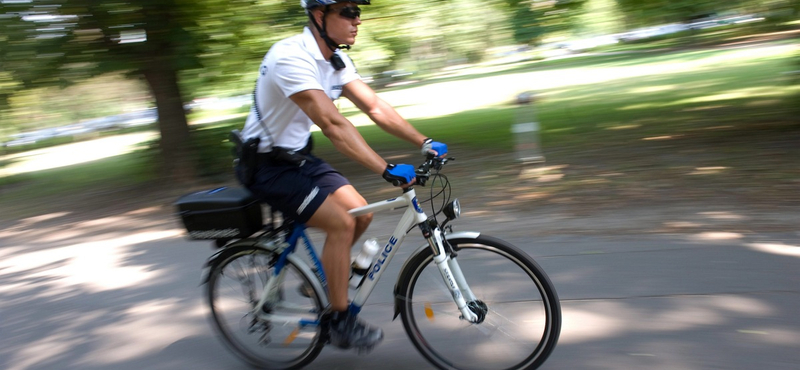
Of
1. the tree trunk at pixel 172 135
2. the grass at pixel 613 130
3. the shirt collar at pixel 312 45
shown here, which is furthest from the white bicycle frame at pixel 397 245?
the tree trunk at pixel 172 135

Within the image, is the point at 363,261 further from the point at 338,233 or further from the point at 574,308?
the point at 574,308

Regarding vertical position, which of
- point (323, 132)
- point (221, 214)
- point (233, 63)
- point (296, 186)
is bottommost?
point (233, 63)

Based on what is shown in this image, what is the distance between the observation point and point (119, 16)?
8172 millimetres

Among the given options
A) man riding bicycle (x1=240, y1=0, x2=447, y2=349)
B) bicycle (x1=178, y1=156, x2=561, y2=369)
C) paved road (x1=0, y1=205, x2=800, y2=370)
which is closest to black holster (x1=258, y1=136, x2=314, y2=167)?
man riding bicycle (x1=240, y1=0, x2=447, y2=349)

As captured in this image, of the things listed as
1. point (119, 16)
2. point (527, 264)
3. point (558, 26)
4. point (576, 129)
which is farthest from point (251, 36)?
point (527, 264)

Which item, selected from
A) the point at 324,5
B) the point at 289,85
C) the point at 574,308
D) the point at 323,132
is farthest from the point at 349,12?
the point at 574,308

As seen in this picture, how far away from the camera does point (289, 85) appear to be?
3.13 meters

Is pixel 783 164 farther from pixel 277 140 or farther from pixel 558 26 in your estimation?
pixel 277 140

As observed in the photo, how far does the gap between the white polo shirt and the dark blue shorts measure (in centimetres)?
12

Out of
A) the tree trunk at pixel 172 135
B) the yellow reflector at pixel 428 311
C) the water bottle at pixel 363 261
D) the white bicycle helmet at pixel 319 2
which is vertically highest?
the white bicycle helmet at pixel 319 2

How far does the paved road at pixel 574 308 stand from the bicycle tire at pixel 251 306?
0.44 feet

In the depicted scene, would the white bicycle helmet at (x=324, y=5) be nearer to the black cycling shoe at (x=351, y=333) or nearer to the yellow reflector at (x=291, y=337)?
the black cycling shoe at (x=351, y=333)

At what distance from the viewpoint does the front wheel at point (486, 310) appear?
3.13 metres

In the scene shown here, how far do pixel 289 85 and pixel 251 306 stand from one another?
4.28 feet
